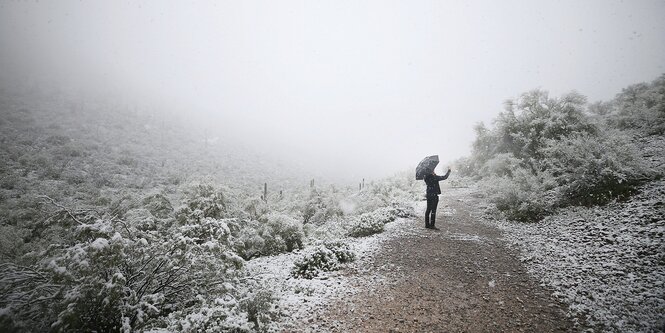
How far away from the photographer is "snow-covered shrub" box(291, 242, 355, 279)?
6.37m

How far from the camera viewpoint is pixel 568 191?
843 centimetres

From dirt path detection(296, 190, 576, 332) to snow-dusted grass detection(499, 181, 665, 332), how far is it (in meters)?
0.42

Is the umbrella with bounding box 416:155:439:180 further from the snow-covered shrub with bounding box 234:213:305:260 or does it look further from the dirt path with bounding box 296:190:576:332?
the snow-covered shrub with bounding box 234:213:305:260

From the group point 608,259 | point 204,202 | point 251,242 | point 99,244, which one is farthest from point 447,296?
point 204,202

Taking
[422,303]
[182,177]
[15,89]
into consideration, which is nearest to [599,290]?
[422,303]

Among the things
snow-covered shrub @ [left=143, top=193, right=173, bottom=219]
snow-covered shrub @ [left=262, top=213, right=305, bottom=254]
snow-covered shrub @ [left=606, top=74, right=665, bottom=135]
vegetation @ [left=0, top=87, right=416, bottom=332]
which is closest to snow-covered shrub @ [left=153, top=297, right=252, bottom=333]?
vegetation @ [left=0, top=87, right=416, bottom=332]

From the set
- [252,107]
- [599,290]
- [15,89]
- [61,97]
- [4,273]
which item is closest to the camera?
[4,273]

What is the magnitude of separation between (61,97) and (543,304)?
1905 inches

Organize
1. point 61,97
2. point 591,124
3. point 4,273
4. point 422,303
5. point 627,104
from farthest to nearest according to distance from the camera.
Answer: point 61,97 < point 627,104 < point 591,124 < point 422,303 < point 4,273

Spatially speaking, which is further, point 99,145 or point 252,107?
point 252,107

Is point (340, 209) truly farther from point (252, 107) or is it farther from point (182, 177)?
point (252, 107)

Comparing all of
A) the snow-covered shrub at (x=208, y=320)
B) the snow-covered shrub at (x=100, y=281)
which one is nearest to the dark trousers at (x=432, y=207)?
the snow-covered shrub at (x=100, y=281)

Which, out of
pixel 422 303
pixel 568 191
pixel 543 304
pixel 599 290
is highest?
pixel 568 191

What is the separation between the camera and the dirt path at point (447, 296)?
423cm
